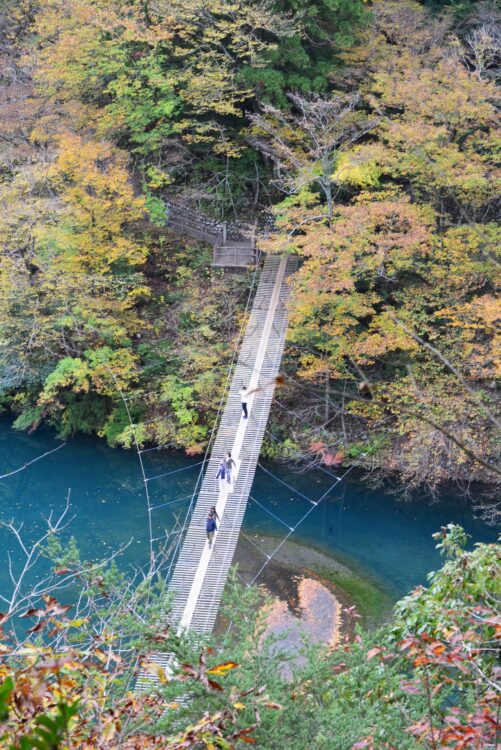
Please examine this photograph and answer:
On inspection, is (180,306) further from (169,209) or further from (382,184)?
(382,184)

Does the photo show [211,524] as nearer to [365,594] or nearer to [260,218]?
[365,594]

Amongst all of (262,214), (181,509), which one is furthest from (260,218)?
(181,509)

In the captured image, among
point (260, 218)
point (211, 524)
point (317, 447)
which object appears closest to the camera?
point (211, 524)

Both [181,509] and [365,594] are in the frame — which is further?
[181,509]

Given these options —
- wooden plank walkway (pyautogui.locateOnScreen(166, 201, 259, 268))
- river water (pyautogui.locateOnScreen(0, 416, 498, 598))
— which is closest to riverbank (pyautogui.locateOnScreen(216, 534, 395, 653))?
→ river water (pyautogui.locateOnScreen(0, 416, 498, 598))

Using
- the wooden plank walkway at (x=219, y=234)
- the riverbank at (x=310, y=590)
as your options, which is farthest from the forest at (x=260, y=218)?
the riverbank at (x=310, y=590)

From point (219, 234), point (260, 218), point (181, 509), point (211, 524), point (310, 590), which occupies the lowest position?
point (181, 509)

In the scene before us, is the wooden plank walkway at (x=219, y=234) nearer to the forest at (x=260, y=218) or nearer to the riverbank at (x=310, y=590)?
the forest at (x=260, y=218)
